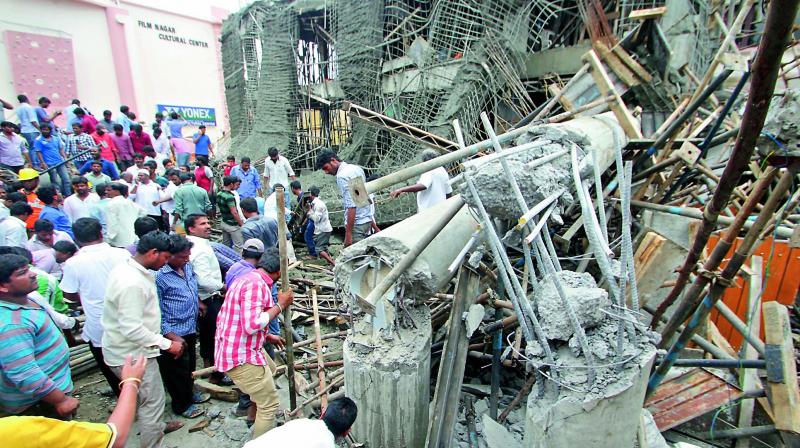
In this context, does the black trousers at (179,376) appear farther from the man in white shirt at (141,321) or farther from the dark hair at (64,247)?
the dark hair at (64,247)

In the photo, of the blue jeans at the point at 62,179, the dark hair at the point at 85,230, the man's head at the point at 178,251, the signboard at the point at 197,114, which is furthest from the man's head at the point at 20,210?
the signboard at the point at 197,114

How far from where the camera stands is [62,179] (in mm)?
9156

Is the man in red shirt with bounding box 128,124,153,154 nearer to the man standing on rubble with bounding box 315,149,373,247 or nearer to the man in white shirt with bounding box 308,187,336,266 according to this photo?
the man in white shirt with bounding box 308,187,336,266

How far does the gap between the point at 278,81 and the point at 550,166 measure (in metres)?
13.1

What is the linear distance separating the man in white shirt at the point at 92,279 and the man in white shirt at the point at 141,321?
636 mm

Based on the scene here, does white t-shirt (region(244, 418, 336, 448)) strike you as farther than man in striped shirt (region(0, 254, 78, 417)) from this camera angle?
No

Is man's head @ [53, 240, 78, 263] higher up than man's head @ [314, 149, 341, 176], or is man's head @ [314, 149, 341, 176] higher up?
man's head @ [314, 149, 341, 176]

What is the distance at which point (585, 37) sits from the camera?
9977 mm

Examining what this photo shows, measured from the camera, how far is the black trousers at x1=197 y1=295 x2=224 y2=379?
4.43 metres

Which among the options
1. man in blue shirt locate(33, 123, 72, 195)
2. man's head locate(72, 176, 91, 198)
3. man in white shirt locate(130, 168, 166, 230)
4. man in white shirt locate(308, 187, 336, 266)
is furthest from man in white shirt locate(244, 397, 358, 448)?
man in blue shirt locate(33, 123, 72, 195)

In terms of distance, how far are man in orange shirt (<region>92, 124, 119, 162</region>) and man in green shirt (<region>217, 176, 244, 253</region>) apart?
5.17 meters

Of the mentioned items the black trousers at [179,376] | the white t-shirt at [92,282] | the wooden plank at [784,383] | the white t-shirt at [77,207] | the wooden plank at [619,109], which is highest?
the wooden plank at [619,109]

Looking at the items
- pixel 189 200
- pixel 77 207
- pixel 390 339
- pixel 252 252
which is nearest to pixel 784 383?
pixel 390 339

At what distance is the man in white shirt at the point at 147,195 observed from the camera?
745 cm
